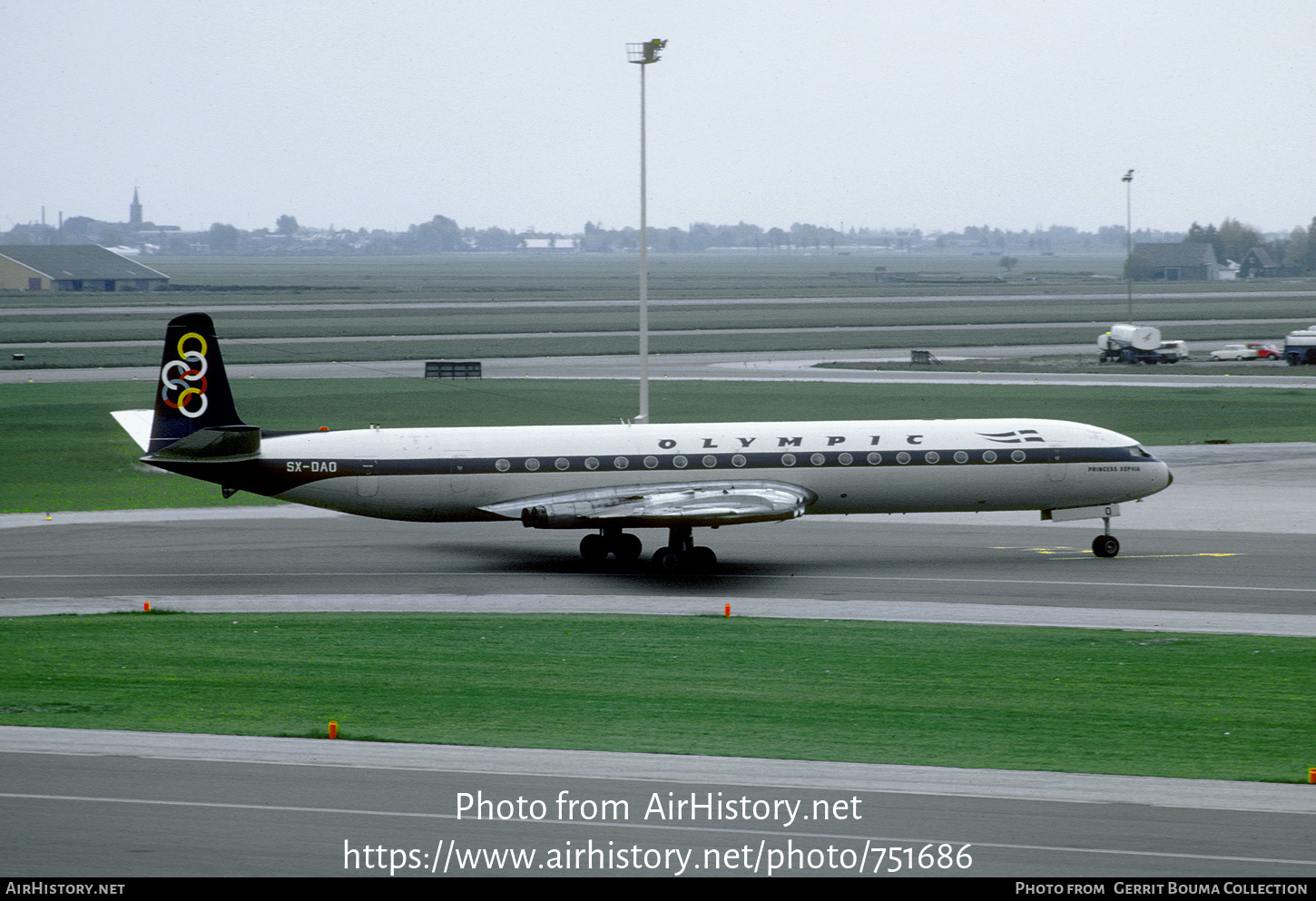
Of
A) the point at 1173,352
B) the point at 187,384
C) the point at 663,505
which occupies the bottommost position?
the point at 663,505

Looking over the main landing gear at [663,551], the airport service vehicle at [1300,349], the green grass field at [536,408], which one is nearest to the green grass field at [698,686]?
the main landing gear at [663,551]

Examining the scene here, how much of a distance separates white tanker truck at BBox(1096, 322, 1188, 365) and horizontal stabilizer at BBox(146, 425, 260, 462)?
240 ft

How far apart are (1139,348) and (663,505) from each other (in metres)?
69.0

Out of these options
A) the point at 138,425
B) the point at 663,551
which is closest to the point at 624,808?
the point at 663,551

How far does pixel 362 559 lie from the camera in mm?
37688

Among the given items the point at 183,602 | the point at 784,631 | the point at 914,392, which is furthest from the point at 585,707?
the point at 914,392

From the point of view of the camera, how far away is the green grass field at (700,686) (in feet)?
67.4

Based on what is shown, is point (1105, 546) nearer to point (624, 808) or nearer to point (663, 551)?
point (663, 551)

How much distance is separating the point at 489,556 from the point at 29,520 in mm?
15487

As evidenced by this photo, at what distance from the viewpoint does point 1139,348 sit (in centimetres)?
9475

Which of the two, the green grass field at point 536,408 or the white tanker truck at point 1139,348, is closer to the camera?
the green grass field at point 536,408

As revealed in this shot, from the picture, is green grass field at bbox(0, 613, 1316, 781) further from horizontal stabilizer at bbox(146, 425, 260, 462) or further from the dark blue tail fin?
the dark blue tail fin

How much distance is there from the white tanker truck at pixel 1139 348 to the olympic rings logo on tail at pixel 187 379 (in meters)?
73.7

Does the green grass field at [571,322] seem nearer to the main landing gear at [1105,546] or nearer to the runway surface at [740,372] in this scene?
the runway surface at [740,372]
